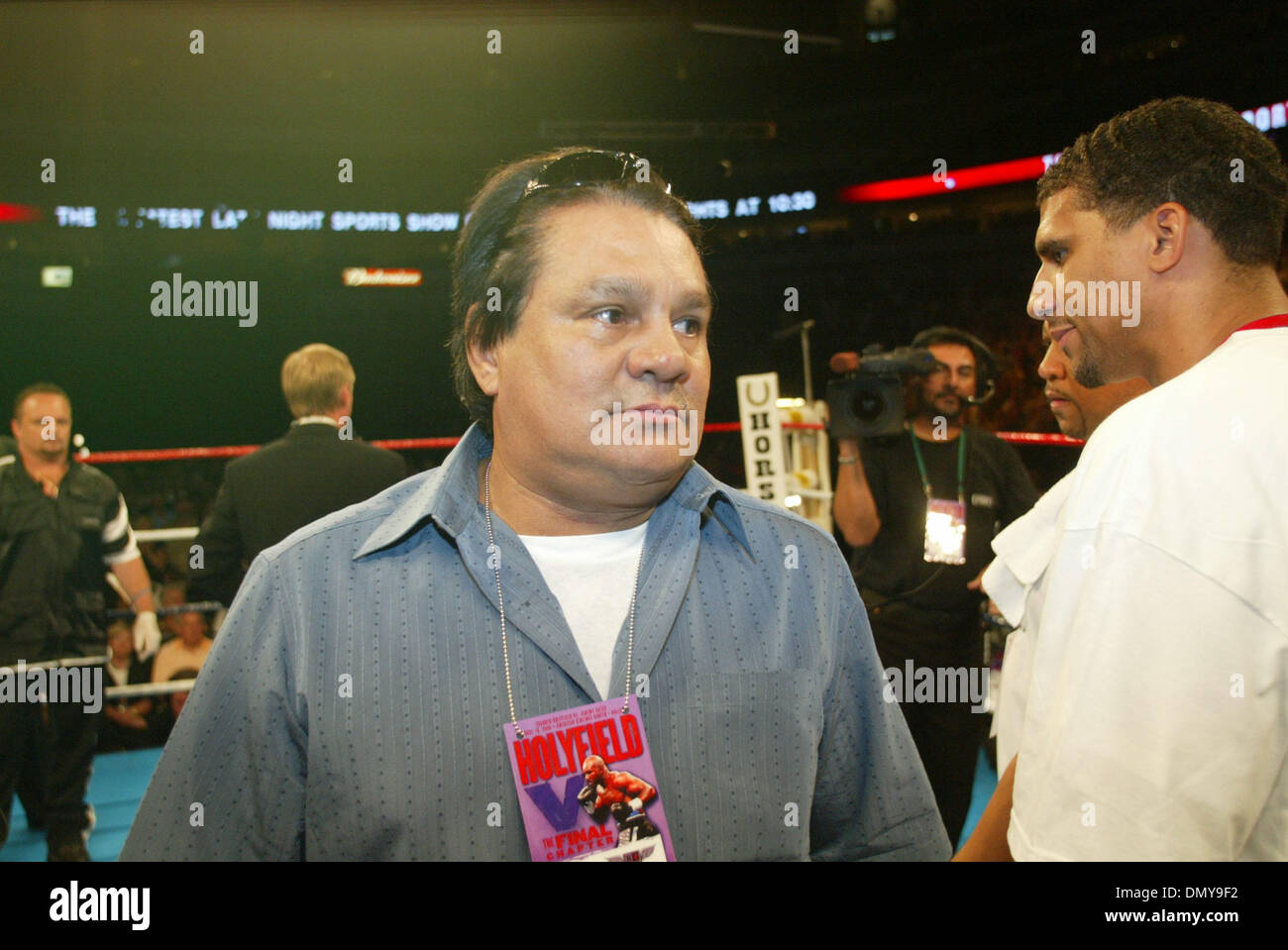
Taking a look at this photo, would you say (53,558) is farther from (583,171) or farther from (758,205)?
(758,205)

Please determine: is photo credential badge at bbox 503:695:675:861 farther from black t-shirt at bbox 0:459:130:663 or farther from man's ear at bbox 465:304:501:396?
black t-shirt at bbox 0:459:130:663

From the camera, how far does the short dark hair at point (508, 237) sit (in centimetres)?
101

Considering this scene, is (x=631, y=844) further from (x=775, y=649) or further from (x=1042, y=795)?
(x=1042, y=795)

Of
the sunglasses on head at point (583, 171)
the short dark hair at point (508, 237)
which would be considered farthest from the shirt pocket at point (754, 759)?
the sunglasses on head at point (583, 171)

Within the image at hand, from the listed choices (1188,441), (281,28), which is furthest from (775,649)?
(281,28)

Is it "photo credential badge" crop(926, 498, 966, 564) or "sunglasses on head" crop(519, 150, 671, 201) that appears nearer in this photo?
"sunglasses on head" crop(519, 150, 671, 201)

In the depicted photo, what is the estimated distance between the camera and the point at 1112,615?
833 mm

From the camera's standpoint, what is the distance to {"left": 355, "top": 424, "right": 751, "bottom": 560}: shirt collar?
96 cm

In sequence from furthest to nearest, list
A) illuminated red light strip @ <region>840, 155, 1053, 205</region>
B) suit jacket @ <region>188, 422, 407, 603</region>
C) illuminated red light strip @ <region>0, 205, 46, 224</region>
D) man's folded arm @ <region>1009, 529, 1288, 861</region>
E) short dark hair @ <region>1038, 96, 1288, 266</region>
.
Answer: illuminated red light strip @ <region>0, 205, 46, 224</region> → illuminated red light strip @ <region>840, 155, 1053, 205</region> → suit jacket @ <region>188, 422, 407, 603</region> → short dark hair @ <region>1038, 96, 1288, 266</region> → man's folded arm @ <region>1009, 529, 1288, 861</region>

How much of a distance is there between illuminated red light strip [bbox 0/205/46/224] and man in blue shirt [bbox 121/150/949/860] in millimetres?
8963

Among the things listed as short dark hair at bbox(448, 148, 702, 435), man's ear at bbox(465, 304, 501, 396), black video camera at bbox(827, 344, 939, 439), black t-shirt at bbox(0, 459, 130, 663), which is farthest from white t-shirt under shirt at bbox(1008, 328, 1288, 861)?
black t-shirt at bbox(0, 459, 130, 663)

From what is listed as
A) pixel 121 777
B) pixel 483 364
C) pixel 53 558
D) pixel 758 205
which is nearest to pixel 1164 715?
pixel 483 364

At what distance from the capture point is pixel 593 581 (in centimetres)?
100

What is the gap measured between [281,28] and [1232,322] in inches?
268
